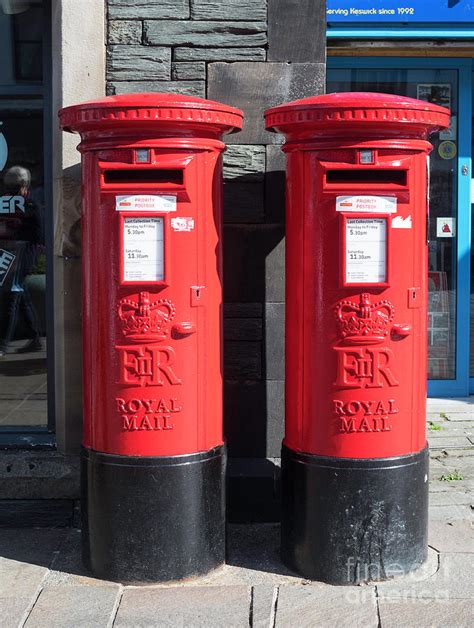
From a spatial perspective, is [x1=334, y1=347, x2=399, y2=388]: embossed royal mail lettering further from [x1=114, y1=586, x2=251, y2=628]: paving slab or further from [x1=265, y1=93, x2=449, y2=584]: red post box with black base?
[x1=114, y1=586, x2=251, y2=628]: paving slab

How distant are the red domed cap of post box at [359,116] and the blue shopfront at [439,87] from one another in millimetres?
3028

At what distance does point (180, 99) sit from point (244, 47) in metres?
1.08

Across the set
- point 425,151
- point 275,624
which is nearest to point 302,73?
point 425,151

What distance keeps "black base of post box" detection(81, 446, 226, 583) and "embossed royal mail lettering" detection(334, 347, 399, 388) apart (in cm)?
69

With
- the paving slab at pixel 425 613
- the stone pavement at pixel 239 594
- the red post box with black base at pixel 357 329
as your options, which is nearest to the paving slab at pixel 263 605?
the stone pavement at pixel 239 594

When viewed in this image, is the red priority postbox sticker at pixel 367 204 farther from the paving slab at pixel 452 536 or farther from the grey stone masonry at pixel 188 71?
the paving slab at pixel 452 536

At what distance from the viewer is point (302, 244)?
389cm

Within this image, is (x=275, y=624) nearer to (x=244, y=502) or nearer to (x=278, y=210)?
(x=244, y=502)

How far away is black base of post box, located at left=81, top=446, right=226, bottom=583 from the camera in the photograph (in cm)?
386

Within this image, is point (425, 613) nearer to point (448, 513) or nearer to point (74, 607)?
point (448, 513)

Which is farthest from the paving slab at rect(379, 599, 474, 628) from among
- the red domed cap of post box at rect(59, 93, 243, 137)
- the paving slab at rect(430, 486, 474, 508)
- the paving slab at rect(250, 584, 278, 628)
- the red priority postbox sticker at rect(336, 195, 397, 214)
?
the red domed cap of post box at rect(59, 93, 243, 137)

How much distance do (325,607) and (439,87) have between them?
15.3 feet

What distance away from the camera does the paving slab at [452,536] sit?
4325mm

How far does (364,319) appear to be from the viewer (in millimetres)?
3762
